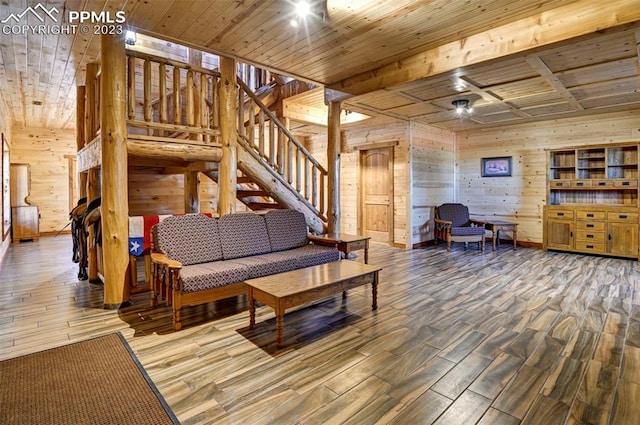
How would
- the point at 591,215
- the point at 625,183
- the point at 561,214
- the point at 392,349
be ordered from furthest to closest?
the point at 561,214
the point at 591,215
the point at 625,183
the point at 392,349

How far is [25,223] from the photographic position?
7590 millimetres

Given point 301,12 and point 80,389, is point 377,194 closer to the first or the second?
point 301,12

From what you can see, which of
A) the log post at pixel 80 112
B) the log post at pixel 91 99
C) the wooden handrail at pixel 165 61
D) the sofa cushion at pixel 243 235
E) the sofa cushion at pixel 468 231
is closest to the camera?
the wooden handrail at pixel 165 61

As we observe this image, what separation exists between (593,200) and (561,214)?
31.8 inches

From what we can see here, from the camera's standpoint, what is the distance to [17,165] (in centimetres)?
789

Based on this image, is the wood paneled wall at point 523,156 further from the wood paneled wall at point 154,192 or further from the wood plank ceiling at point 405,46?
the wood paneled wall at point 154,192

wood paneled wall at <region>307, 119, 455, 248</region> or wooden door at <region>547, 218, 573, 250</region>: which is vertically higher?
wood paneled wall at <region>307, 119, 455, 248</region>

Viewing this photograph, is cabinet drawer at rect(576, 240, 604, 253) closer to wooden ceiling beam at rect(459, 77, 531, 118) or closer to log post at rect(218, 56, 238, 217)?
wooden ceiling beam at rect(459, 77, 531, 118)

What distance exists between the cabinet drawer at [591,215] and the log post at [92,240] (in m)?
7.76

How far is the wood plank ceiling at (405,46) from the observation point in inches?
118

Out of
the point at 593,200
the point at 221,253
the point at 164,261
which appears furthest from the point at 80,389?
the point at 593,200

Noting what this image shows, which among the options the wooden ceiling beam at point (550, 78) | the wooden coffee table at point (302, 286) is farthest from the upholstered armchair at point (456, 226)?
the wooden coffee table at point (302, 286)

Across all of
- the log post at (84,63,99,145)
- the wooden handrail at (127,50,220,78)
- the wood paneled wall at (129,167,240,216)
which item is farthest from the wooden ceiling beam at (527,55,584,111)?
the wood paneled wall at (129,167,240,216)

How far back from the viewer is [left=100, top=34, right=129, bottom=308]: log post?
11.0ft
